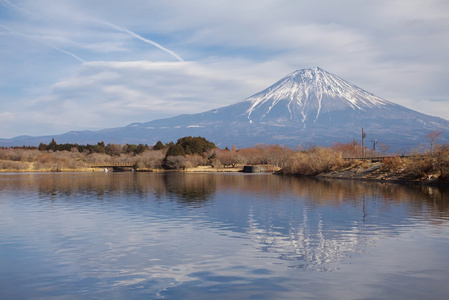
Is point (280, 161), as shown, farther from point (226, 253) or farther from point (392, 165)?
point (226, 253)

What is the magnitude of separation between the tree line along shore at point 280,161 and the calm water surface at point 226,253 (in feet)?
94.8

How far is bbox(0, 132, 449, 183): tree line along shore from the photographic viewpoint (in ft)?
169

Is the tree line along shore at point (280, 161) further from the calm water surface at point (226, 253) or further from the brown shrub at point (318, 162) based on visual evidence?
the calm water surface at point (226, 253)

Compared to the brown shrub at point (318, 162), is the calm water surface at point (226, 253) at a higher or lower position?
lower

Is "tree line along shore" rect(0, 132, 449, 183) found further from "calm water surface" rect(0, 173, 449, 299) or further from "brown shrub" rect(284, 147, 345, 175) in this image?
"calm water surface" rect(0, 173, 449, 299)

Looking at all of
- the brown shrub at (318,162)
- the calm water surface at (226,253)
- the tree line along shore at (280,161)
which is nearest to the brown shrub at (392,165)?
the tree line along shore at (280,161)

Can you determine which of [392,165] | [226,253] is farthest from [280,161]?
[226,253]

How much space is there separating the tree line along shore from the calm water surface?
94.8 feet

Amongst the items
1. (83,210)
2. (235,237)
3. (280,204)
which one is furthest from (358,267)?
(83,210)

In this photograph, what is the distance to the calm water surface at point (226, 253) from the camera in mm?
10305

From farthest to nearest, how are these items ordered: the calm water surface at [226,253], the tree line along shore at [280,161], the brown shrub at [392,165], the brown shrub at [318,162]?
the brown shrub at [318,162]
the brown shrub at [392,165]
the tree line along shore at [280,161]
the calm water surface at [226,253]

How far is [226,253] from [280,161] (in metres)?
118

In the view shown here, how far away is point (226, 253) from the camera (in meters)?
14.0

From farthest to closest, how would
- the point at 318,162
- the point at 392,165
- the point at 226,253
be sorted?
1. the point at 318,162
2. the point at 392,165
3. the point at 226,253
